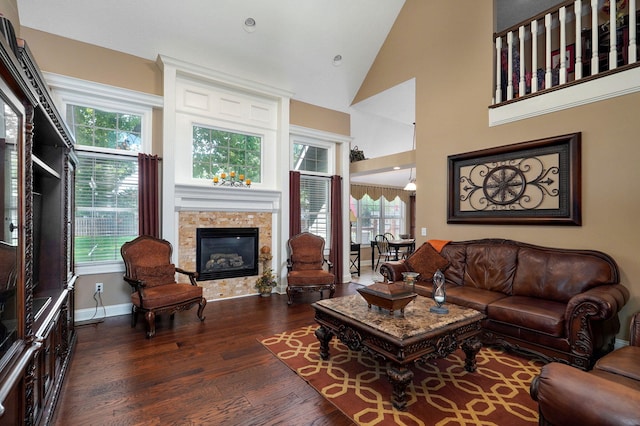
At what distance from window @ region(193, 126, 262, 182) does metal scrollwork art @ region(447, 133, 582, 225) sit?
125 inches

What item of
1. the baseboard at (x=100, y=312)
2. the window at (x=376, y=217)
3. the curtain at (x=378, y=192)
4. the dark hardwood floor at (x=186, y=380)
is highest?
the curtain at (x=378, y=192)

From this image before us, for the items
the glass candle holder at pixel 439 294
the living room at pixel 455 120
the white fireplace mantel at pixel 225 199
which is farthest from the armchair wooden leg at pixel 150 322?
the glass candle holder at pixel 439 294

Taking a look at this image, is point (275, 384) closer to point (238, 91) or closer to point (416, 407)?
point (416, 407)

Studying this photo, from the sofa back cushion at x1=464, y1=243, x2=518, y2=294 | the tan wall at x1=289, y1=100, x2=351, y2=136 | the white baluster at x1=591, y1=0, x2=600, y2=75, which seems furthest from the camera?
the tan wall at x1=289, y1=100, x2=351, y2=136

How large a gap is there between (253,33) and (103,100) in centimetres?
227

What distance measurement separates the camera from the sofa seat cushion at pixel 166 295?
343 centimetres

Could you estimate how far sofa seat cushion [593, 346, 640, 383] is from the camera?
5.77 ft

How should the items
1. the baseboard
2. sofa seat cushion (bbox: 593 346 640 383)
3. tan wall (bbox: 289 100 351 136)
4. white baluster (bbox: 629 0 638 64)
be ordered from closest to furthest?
1. sofa seat cushion (bbox: 593 346 640 383)
2. white baluster (bbox: 629 0 638 64)
3. the baseboard
4. tan wall (bbox: 289 100 351 136)

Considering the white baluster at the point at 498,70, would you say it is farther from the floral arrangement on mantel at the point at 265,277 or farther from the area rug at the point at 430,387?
the floral arrangement on mantel at the point at 265,277

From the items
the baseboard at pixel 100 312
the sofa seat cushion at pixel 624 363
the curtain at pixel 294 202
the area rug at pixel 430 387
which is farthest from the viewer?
the curtain at pixel 294 202

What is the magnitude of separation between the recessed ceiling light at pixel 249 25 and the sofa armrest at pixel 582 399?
4990mm

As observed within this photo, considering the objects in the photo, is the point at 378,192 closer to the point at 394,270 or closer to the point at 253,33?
the point at 394,270

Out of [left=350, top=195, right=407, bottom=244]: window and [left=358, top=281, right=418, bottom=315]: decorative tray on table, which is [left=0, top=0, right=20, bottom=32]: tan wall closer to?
[left=358, top=281, right=418, bottom=315]: decorative tray on table

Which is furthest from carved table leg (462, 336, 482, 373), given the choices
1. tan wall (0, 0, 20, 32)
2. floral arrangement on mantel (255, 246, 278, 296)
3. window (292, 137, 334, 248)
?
tan wall (0, 0, 20, 32)
